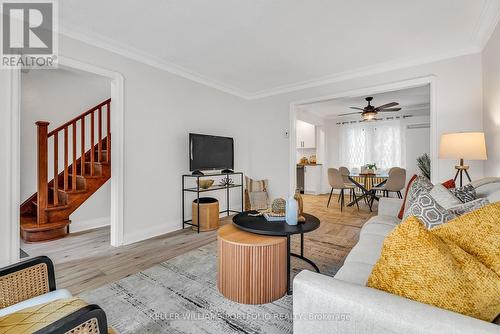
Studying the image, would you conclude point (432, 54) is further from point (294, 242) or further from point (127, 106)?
point (127, 106)

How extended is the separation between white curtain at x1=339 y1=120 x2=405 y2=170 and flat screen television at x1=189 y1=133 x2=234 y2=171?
4.39m

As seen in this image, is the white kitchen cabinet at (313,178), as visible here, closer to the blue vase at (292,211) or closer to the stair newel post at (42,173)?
the blue vase at (292,211)

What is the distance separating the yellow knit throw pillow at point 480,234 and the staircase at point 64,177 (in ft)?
13.0

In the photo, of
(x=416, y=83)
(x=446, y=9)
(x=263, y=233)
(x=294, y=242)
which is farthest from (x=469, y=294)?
(x=416, y=83)

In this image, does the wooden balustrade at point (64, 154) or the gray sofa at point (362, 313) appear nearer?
the gray sofa at point (362, 313)

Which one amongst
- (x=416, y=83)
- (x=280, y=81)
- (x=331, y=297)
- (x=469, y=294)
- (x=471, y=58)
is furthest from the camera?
(x=280, y=81)

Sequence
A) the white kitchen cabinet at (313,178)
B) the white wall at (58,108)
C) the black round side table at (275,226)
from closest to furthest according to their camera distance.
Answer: the black round side table at (275,226) → the white wall at (58,108) → the white kitchen cabinet at (313,178)

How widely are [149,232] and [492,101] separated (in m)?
4.24

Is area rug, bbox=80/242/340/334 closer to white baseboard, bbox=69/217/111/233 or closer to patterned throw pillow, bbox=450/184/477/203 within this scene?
patterned throw pillow, bbox=450/184/477/203

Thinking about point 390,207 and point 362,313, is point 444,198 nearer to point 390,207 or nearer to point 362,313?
point 390,207

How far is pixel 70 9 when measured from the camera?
224cm

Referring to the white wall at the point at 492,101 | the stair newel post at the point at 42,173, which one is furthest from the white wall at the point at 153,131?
the white wall at the point at 492,101

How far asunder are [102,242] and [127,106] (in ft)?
5.81

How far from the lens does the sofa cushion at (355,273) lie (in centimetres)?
118
